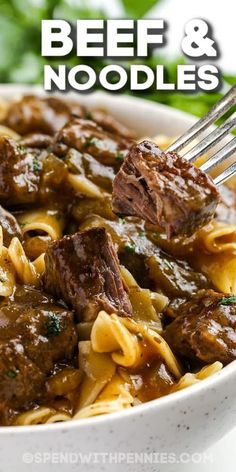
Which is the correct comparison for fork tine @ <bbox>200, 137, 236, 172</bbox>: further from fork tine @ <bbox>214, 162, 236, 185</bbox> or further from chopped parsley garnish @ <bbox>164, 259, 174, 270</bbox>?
chopped parsley garnish @ <bbox>164, 259, 174, 270</bbox>

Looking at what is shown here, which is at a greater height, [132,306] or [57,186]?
[57,186]

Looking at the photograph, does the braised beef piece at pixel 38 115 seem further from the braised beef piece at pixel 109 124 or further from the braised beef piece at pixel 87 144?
the braised beef piece at pixel 87 144

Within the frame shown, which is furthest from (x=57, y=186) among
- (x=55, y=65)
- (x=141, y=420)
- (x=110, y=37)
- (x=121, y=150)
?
(x=55, y=65)

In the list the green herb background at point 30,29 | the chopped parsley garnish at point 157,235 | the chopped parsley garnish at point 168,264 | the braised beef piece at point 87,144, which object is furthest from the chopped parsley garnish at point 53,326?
the green herb background at point 30,29

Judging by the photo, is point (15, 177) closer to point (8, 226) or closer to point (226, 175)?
point (8, 226)

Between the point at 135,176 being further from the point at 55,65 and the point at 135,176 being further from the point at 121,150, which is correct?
the point at 55,65

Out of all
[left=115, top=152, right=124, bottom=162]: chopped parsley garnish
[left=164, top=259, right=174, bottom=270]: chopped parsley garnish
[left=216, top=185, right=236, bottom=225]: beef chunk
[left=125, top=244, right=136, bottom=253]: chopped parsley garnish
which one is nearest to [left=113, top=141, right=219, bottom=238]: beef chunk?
[left=125, top=244, right=136, bottom=253]: chopped parsley garnish

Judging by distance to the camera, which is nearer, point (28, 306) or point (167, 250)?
point (28, 306)

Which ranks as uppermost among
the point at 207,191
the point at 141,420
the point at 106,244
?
the point at 207,191
